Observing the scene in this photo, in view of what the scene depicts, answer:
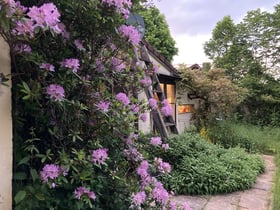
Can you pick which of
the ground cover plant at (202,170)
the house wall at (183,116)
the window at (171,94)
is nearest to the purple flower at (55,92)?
the ground cover plant at (202,170)

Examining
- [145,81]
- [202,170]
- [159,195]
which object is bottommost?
[202,170]

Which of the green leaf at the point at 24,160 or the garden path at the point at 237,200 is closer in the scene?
the green leaf at the point at 24,160

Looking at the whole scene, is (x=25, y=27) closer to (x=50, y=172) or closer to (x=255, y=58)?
(x=50, y=172)

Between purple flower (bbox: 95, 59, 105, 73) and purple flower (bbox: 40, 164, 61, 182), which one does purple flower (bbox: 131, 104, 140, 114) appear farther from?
purple flower (bbox: 40, 164, 61, 182)

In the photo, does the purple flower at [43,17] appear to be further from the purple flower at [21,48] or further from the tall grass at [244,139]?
the tall grass at [244,139]

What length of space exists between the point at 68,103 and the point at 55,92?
4.7 inches

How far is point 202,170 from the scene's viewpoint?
4.04 metres

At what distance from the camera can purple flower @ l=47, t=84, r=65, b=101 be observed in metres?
1.07

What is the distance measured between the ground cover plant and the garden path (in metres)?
0.13

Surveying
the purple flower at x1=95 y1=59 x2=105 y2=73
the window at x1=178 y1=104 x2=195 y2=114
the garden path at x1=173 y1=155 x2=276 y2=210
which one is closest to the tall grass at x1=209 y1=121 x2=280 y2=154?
the window at x1=178 y1=104 x2=195 y2=114

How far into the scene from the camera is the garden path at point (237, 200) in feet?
10.9

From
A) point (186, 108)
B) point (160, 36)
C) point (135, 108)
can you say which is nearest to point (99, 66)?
point (135, 108)

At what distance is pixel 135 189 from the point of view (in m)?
1.53

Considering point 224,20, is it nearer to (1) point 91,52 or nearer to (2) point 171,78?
(2) point 171,78
